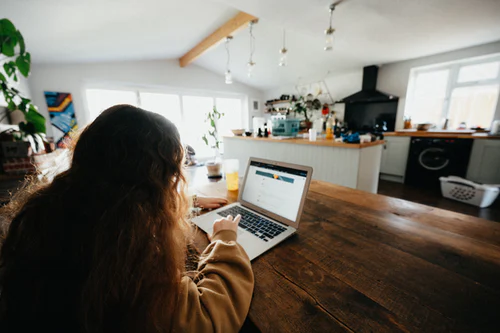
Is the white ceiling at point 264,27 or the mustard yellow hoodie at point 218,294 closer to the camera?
the mustard yellow hoodie at point 218,294

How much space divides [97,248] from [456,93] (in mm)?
4998

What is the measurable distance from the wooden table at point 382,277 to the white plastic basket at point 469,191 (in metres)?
2.49

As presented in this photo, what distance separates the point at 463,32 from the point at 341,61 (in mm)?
1761

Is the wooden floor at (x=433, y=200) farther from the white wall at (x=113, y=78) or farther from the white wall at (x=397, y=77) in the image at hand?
the white wall at (x=113, y=78)

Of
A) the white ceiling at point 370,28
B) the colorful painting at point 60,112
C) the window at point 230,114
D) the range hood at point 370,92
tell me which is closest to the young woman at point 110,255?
the white ceiling at point 370,28

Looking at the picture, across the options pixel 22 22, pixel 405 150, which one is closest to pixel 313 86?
pixel 405 150

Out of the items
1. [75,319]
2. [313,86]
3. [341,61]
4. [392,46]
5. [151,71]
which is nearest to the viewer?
[75,319]

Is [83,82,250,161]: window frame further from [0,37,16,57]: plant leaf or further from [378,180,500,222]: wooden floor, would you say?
[378,180,500,222]: wooden floor

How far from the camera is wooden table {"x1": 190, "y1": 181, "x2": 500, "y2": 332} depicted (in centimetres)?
36

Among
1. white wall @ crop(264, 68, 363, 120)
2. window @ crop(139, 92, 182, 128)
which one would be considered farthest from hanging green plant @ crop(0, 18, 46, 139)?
white wall @ crop(264, 68, 363, 120)

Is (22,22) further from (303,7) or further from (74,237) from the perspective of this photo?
(74,237)

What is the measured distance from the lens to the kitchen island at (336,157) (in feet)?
6.27

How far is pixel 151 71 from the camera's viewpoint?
4398 mm

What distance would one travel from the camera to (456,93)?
3.29 m
